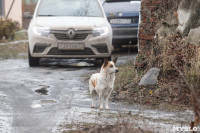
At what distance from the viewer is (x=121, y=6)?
1747 centimetres

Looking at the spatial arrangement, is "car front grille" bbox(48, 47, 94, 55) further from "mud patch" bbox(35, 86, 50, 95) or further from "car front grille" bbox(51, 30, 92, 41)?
"mud patch" bbox(35, 86, 50, 95)

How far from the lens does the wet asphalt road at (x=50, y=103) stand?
7.21 metres

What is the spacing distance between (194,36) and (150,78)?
51.6 inches

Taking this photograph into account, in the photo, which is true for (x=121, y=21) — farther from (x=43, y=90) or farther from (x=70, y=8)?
(x=43, y=90)

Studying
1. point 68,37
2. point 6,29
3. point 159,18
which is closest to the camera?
point 159,18

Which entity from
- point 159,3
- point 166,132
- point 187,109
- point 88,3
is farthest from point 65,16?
point 166,132

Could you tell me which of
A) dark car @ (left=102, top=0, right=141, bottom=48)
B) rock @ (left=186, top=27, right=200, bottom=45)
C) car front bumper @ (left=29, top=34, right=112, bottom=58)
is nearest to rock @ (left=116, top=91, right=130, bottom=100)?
rock @ (left=186, top=27, right=200, bottom=45)

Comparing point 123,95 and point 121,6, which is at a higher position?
point 121,6

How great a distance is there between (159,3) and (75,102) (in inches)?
137

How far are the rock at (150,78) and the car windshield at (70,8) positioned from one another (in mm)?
4779

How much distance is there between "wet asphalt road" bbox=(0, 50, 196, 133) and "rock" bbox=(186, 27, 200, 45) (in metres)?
2.20

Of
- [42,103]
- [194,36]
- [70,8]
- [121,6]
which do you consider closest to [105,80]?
[42,103]

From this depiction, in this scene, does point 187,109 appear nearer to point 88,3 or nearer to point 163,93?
point 163,93

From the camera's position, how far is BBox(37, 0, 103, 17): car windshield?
14453 millimetres
